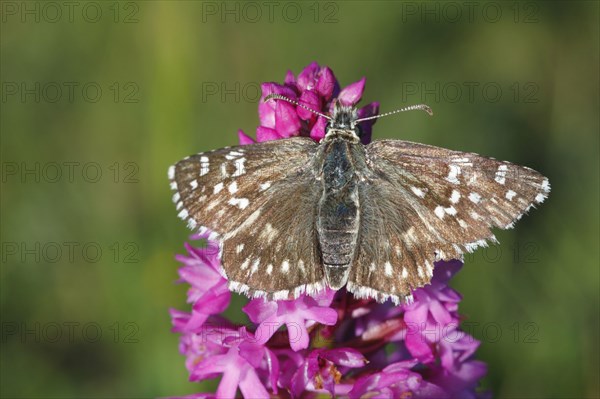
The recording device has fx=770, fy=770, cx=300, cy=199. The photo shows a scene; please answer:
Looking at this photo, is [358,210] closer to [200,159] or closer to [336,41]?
[200,159]

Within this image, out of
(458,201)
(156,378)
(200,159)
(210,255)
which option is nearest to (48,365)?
(156,378)

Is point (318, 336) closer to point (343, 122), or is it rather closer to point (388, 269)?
point (388, 269)

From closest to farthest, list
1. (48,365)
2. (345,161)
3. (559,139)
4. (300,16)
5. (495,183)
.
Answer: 1. (495,183)
2. (345,161)
3. (48,365)
4. (559,139)
5. (300,16)

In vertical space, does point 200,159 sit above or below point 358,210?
above

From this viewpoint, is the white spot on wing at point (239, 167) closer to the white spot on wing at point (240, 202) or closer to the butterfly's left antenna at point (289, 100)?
the white spot on wing at point (240, 202)

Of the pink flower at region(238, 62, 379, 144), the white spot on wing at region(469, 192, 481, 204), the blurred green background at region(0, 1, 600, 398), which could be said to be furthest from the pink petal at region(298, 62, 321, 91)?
the blurred green background at region(0, 1, 600, 398)

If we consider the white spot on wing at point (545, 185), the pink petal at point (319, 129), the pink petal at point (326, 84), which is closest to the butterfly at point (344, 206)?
the white spot on wing at point (545, 185)
